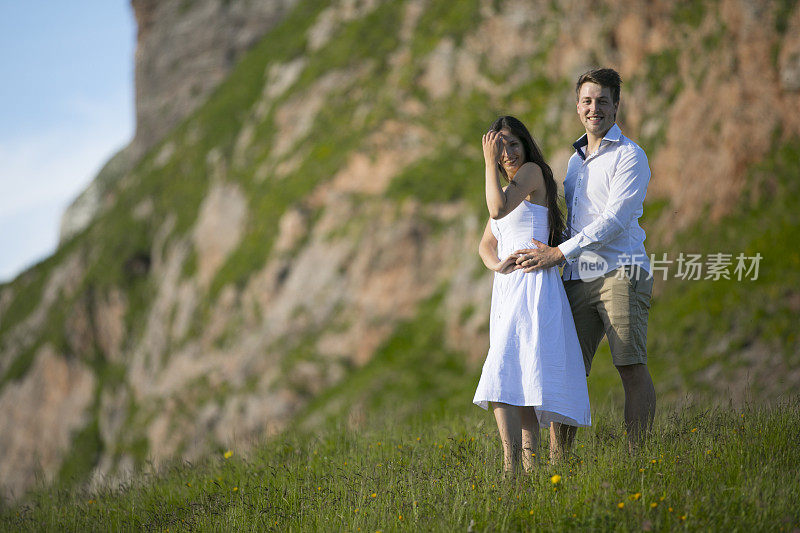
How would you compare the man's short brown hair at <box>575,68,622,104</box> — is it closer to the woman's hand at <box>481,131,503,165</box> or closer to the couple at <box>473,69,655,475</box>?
the couple at <box>473,69,655,475</box>

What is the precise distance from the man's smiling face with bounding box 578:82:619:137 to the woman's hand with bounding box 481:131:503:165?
0.67m

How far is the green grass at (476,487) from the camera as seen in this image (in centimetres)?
379

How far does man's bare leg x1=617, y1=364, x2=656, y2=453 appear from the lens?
15.3 feet

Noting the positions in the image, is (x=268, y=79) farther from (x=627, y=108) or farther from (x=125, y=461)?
(x=627, y=108)

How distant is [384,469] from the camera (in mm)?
5324

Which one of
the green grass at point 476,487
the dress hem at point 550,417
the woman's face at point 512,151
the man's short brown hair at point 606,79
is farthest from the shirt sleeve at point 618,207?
the green grass at point 476,487

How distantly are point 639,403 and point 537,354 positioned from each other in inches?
33.6

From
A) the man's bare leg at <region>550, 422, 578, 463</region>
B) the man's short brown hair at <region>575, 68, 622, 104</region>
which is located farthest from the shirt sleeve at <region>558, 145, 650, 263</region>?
the man's bare leg at <region>550, 422, 578, 463</region>

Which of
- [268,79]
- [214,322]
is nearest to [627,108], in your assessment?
[214,322]

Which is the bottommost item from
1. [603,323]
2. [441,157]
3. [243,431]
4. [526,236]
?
[243,431]

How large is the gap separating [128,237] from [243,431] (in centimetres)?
1911

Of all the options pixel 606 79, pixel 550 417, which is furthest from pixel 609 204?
pixel 550 417

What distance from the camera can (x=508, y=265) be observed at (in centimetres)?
472

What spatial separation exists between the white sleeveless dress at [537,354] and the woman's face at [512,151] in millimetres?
519
